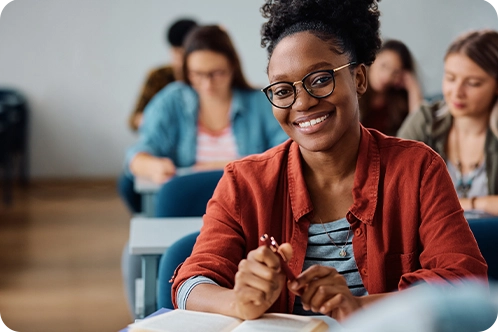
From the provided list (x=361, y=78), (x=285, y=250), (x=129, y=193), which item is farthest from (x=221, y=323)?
(x=129, y=193)

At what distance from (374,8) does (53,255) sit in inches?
135

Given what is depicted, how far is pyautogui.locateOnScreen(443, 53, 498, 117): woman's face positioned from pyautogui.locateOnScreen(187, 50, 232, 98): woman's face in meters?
1.16

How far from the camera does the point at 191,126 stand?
11.1ft

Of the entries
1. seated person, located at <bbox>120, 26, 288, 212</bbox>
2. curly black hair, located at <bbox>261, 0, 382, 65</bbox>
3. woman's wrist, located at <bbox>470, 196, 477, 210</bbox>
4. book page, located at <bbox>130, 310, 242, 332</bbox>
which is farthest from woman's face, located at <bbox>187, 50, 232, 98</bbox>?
book page, located at <bbox>130, 310, 242, 332</bbox>

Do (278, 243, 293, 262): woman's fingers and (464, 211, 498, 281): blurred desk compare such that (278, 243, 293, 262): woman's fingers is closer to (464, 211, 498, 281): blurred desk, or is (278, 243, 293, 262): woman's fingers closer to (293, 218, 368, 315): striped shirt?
(293, 218, 368, 315): striped shirt

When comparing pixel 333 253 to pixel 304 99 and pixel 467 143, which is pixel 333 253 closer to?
pixel 304 99

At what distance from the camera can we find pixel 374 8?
1.46 meters

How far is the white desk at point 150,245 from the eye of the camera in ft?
6.35

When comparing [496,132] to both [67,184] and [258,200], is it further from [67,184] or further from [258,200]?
[67,184]

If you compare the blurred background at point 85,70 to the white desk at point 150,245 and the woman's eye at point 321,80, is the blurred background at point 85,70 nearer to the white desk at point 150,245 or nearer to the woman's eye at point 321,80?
the white desk at point 150,245

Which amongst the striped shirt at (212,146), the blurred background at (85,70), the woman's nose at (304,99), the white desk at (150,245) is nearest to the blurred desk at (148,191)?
the striped shirt at (212,146)

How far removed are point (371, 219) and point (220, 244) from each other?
0.30 meters

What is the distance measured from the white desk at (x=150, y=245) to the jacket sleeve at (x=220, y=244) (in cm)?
51

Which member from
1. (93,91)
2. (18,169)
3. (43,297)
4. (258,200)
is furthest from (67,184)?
(258,200)
